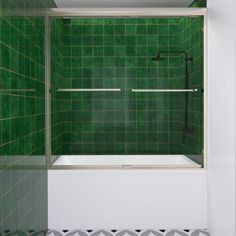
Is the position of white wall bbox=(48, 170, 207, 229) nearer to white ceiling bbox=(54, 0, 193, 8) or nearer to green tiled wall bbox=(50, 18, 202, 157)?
green tiled wall bbox=(50, 18, 202, 157)

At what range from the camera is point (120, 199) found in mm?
3703

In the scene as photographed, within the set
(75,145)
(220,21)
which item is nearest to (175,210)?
(75,145)

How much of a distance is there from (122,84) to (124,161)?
72 centimetres

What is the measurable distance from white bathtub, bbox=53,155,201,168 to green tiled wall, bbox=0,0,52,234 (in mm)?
264

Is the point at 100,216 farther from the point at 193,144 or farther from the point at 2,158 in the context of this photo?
the point at 2,158

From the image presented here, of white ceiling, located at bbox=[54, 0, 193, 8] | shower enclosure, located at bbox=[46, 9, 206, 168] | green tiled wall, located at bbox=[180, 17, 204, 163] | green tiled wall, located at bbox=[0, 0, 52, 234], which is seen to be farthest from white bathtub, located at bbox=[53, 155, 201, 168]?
white ceiling, located at bbox=[54, 0, 193, 8]

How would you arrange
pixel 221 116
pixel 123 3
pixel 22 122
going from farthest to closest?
pixel 123 3 < pixel 221 116 < pixel 22 122

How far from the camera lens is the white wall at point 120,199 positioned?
3.70 m

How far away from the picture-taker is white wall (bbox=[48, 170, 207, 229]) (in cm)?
370

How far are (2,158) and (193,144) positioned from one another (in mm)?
2032

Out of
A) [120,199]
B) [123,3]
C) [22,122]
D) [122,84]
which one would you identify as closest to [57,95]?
[122,84]

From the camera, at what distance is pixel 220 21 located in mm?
3289

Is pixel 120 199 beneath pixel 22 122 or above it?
beneath

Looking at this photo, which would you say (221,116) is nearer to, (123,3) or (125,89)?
(125,89)
